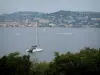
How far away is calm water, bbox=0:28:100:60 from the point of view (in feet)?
13.7

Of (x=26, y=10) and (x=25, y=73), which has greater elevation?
(x=26, y=10)

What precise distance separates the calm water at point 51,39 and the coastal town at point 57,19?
0.12 meters

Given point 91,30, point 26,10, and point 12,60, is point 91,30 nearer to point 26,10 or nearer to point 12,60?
point 26,10

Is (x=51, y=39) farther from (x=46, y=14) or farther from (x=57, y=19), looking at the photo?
(x=46, y=14)

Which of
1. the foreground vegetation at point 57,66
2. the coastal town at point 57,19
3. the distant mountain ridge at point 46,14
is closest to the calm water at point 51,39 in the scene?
the coastal town at point 57,19

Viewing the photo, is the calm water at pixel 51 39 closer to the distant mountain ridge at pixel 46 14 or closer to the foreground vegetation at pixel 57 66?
the distant mountain ridge at pixel 46 14

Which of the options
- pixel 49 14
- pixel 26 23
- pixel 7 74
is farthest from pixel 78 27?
pixel 7 74

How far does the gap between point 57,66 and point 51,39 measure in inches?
115

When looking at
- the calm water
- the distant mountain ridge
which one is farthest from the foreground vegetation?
the distant mountain ridge

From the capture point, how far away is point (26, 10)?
4266mm

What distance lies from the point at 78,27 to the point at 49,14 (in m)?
0.71

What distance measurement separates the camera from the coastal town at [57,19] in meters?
4.14

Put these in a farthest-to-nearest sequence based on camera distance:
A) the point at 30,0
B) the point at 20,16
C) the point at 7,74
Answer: the point at 30,0
the point at 20,16
the point at 7,74

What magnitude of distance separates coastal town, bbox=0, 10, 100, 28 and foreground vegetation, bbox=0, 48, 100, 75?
71.5 inches
